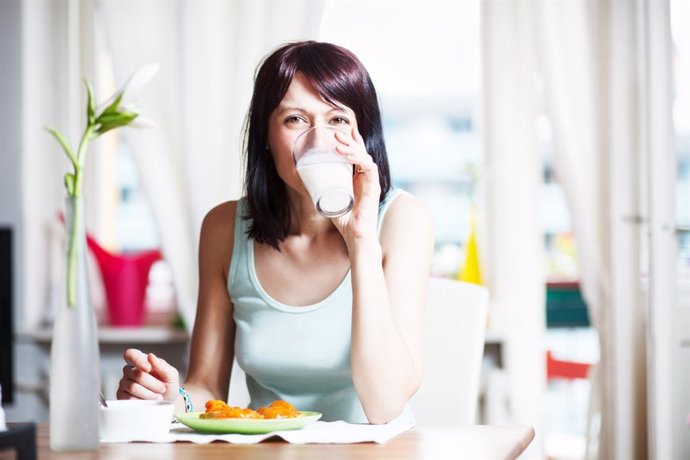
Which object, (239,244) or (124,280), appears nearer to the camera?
(239,244)

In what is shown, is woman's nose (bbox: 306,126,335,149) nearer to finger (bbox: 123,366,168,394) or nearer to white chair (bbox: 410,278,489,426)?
finger (bbox: 123,366,168,394)

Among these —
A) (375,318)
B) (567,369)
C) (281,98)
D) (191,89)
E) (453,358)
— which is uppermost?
(191,89)

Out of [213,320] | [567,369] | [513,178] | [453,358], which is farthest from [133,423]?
[567,369]

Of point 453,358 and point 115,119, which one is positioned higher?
point 115,119

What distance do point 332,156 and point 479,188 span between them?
2.11 m

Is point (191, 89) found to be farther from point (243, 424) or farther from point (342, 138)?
point (243, 424)

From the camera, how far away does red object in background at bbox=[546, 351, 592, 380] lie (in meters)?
3.78

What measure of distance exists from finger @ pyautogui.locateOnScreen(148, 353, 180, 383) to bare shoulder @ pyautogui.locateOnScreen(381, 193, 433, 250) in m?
0.43

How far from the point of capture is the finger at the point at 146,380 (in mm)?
1291

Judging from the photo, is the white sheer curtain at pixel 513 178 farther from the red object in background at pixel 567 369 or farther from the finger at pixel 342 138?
the finger at pixel 342 138

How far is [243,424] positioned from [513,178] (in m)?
2.23

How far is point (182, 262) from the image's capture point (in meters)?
3.19

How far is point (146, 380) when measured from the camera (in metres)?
1.29

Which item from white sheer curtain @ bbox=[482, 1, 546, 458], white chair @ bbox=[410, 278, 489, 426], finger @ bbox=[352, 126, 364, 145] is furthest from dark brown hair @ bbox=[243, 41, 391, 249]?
white sheer curtain @ bbox=[482, 1, 546, 458]
